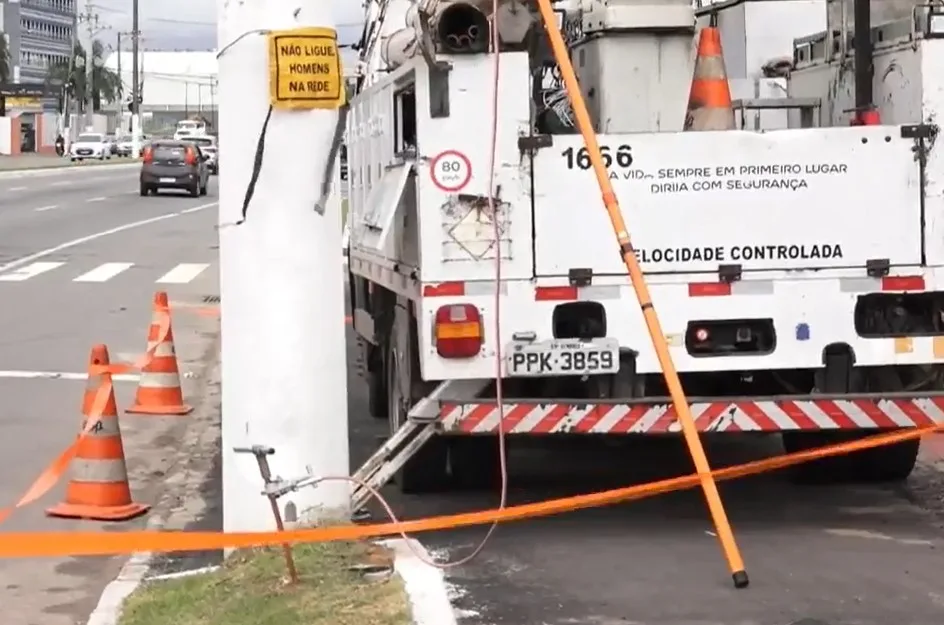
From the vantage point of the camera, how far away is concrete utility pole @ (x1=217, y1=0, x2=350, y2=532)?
718 centimetres

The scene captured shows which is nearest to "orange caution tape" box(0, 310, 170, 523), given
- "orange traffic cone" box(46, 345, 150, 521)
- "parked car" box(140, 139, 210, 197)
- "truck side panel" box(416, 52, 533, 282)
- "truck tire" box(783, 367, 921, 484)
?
"orange traffic cone" box(46, 345, 150, 521)

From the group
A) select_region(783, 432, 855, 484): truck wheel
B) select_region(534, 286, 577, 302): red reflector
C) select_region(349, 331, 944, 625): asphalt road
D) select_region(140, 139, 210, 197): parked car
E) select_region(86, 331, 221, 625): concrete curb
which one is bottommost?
select_region(86, 331, 221, 625): concrete curb

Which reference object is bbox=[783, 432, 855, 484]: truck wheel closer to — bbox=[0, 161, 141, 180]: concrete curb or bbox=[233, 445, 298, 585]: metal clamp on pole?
bbox=[233, 445, 298, 585]: metal clamp on pole

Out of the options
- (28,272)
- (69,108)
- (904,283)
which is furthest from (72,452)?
(69,108)

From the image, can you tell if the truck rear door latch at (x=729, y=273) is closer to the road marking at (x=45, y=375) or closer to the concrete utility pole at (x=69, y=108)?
the road marking at (x=45, y=375)

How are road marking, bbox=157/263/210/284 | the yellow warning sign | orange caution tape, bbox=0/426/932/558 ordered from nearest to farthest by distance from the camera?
orange caution tape, bbox=0/426/932/558 → the yellow warning sign → road marking, bbox=157/263/210/284

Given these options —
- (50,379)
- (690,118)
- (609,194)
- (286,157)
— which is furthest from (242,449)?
(50,379)

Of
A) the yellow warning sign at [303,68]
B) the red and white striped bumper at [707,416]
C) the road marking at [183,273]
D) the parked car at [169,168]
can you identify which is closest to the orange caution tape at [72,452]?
the red and white striped bumper at [707,416]

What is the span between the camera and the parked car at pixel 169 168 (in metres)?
46.9

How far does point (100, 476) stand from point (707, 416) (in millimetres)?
3446

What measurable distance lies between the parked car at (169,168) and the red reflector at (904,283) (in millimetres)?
39968

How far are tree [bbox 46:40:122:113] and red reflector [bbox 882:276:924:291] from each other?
121 metres

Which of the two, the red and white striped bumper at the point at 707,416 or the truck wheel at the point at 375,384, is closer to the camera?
the red and white striped bumper at the point at 707,416

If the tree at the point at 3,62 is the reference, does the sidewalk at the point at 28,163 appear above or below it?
below
